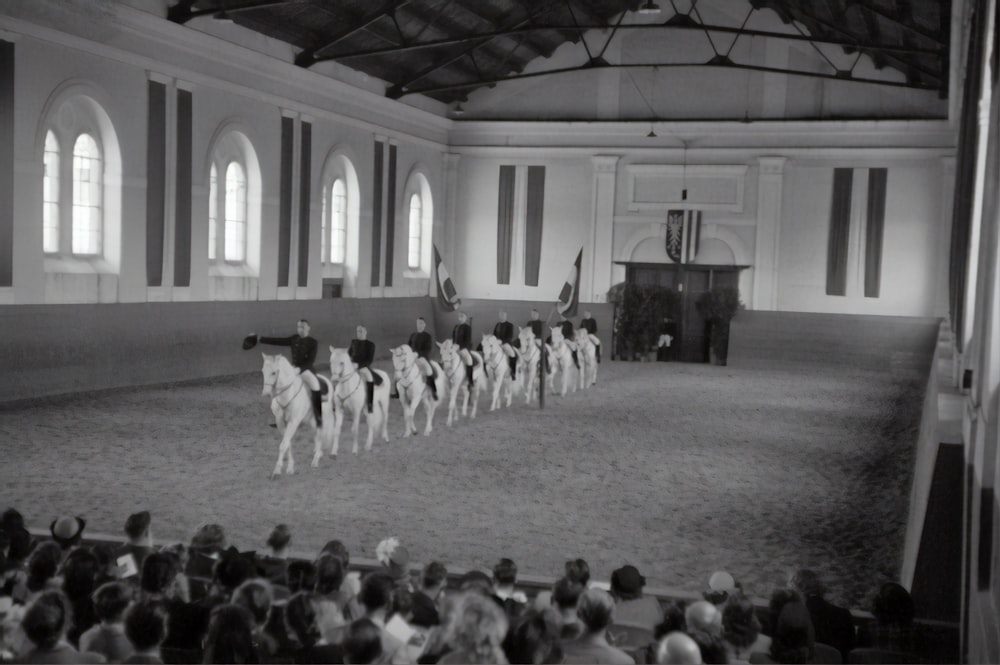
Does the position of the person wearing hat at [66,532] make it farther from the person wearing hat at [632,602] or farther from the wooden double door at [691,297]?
the wooden double door at [691,297]

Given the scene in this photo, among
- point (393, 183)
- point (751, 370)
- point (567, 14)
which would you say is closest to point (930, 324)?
point (751, 370)

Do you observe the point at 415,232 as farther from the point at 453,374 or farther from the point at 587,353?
the point at 453,374

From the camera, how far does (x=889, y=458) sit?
14.1 metres

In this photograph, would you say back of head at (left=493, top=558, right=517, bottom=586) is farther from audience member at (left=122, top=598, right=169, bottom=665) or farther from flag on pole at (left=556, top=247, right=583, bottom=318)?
flag on pole at (left=556, top=247, right=583, bottom=318)

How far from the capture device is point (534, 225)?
31281mm

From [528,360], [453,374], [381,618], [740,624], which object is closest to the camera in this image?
[740,624]

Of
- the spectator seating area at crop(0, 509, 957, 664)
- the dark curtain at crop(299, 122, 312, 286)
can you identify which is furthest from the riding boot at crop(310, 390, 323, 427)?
the dark curtain at crop(299, 122, 312, 286)

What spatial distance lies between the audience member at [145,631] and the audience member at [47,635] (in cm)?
16

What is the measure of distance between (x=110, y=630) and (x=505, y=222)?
27.7 meters

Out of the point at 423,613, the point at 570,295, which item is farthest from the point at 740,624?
the point at 570,295

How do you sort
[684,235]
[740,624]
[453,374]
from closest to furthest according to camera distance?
[740,624] → [453,374] → [684,235]

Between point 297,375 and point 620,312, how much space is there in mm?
18641

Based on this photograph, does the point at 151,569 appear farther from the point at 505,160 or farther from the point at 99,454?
the point at 505,160

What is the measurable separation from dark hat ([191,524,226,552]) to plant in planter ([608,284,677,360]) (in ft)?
77.3
